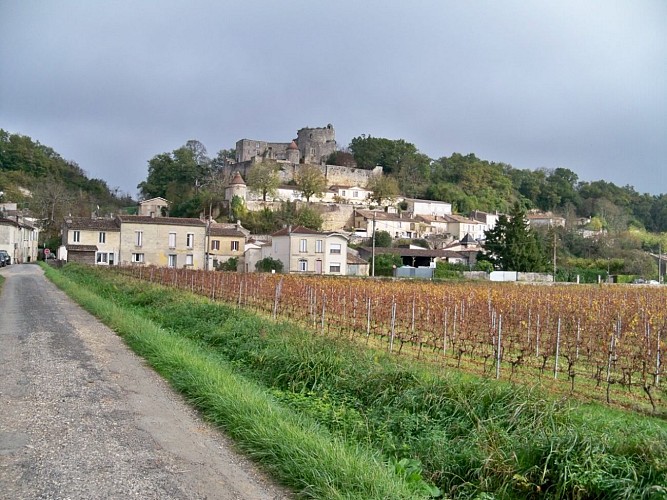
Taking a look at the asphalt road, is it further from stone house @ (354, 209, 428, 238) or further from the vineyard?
stone house @ (354, 209, 428, 238)

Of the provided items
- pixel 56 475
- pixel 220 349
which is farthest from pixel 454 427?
pixel 220 349

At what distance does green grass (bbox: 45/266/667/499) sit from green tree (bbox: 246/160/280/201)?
234 feet

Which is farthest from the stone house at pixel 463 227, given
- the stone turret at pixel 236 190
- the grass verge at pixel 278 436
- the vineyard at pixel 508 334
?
the grass verge at pixel 278 436

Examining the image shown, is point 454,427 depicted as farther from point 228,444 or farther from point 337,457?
point 228,444

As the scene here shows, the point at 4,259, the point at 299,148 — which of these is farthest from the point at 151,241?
the point at 299,148

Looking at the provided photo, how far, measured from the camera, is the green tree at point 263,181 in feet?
268

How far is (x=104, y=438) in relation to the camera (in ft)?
20.3

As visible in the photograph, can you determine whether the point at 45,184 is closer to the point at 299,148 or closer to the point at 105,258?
the point at 105,258

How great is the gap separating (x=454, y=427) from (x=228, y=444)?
8.18ft

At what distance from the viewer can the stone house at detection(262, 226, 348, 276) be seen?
2094 inches

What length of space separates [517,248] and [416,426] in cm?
5281

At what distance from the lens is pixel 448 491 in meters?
5.54

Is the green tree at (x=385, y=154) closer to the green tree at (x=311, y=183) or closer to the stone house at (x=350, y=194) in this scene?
the stone house at (x=350, y=194)

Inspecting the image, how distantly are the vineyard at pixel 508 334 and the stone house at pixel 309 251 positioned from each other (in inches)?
889
